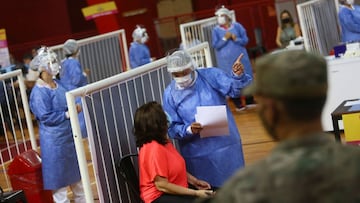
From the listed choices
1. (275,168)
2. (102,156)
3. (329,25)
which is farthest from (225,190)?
(329,25)

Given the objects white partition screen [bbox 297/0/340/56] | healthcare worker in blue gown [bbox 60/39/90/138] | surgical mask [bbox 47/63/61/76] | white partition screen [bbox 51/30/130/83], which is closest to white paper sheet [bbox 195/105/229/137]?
surgical mask [bbox 47/63/61/76]

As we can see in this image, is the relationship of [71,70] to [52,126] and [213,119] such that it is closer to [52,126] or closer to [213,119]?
[52,126]

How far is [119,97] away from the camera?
13.6 feet

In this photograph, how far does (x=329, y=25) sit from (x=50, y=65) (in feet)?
17.9

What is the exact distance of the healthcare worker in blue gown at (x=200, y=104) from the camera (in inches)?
161

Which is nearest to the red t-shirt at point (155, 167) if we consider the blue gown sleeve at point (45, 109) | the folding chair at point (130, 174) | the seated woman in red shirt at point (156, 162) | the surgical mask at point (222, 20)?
the seated woman in red shirt at point (156, 162)

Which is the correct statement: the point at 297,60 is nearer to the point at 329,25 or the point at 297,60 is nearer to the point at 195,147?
the point at 195,147

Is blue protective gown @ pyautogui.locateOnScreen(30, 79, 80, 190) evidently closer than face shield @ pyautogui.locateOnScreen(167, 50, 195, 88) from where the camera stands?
No

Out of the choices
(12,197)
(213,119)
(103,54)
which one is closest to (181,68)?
(213,119)

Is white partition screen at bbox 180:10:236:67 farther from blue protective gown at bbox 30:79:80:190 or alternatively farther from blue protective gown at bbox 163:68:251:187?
blue protective gown at bbox 163:68:251:187

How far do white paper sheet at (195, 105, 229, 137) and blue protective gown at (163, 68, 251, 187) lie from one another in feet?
0.24

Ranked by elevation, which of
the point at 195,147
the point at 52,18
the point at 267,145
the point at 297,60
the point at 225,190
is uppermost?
the point at 52,18

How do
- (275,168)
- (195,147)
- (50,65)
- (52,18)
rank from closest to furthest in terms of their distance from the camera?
(275,168) → (195,147) → (50,65) → (52,18)

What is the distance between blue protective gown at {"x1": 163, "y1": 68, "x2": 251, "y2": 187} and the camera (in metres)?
4.13
